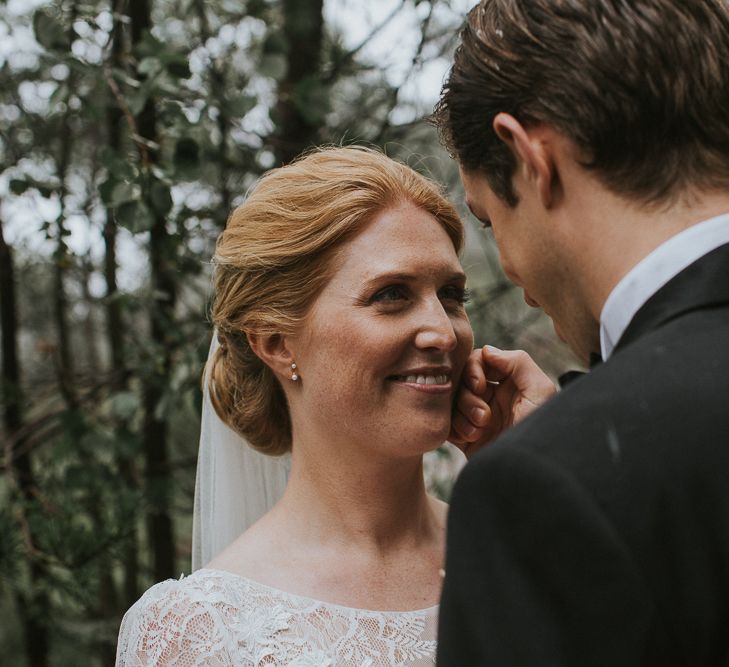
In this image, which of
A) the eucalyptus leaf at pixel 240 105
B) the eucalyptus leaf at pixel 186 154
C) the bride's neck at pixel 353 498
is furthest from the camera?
the eucalyptus leaf at pixel 240 105

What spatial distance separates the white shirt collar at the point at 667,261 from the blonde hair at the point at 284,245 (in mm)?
1144

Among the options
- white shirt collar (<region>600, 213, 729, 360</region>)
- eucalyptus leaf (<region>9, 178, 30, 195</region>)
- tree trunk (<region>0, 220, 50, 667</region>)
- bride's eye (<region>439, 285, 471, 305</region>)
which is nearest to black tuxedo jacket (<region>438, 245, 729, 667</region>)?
white shirt collar (<region>600, 213, 729, 360</region>)

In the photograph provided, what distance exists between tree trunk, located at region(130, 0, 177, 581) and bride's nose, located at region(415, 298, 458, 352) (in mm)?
988

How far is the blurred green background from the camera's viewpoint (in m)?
2.96

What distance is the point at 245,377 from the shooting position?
2621mm

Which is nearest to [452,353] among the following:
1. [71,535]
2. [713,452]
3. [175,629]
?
[175,629]

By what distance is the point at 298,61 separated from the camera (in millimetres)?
3955

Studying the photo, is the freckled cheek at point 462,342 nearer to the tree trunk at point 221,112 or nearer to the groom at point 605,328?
the groom at point 605,328

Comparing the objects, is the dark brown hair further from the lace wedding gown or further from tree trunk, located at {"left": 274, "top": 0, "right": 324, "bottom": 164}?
tree trunk, located at {"left": 274, "top": 0, "right": 324, "bottom": 164}

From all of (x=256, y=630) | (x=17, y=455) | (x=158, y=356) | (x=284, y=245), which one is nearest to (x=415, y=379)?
(x=284, y=245)

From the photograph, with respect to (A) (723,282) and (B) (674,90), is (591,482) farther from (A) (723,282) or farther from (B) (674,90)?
(B) (674,90)

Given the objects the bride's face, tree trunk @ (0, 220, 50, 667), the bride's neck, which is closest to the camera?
the bride's face

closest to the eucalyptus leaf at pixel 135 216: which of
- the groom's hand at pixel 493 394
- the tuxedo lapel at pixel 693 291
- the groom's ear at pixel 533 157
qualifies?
the groom's hand at pixel 493 394

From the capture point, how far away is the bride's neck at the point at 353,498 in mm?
2340
